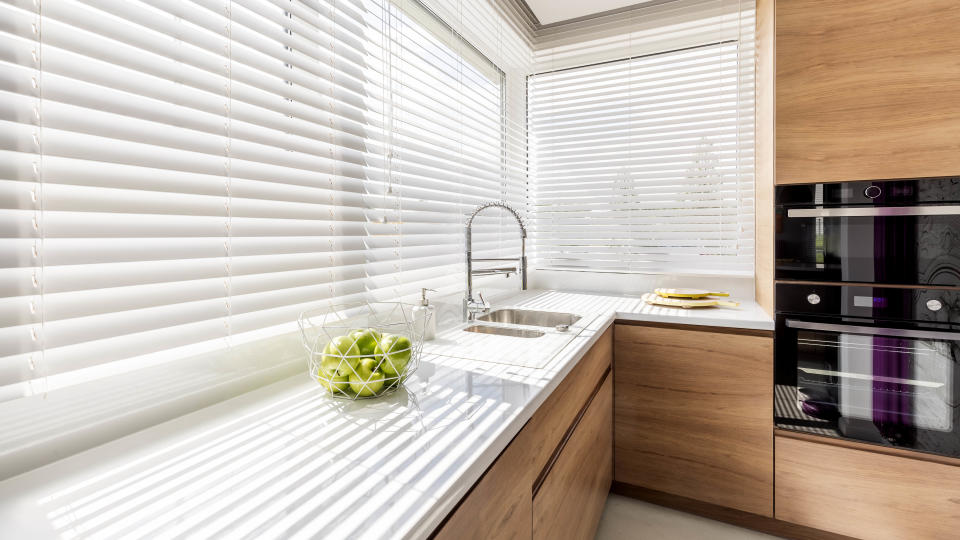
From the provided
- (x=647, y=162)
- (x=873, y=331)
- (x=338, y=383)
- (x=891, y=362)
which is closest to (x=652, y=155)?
(x=647, y=162)

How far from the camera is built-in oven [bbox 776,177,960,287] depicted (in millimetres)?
1580

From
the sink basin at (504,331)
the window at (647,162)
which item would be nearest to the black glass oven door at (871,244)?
the window at (647,162)

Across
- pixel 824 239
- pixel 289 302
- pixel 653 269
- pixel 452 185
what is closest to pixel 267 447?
pixel 289 302

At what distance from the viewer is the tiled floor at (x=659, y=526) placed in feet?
6.04

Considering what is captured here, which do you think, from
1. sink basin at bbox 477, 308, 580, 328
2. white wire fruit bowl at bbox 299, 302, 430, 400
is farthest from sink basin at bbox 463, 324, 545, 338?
Answer: white wire fruit bowl at bbox 299, 302, 430, 400

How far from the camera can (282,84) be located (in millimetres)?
1118

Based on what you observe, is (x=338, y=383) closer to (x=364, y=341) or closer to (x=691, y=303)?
(x=364, y=341)


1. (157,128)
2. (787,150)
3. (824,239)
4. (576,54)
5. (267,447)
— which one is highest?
(576,54)

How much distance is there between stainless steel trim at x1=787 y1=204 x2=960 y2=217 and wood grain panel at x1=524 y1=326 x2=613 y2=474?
0.95 meters

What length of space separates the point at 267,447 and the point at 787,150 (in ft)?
6.81

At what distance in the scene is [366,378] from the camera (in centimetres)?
96

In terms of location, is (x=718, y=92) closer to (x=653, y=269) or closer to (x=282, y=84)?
(x=653, y=269)

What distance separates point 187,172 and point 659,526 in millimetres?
2147

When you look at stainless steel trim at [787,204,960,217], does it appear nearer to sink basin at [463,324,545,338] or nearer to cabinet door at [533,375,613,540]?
cabinet door at [533,375,613,540]
